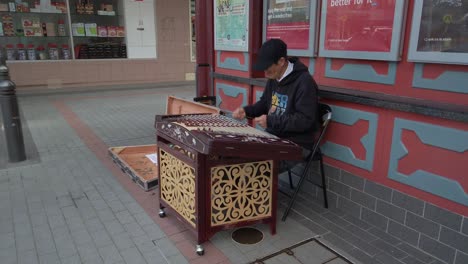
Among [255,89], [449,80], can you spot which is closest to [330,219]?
[449,80]

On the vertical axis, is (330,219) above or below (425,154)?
below

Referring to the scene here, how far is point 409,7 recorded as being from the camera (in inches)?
95.9

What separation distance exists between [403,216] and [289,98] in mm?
1214

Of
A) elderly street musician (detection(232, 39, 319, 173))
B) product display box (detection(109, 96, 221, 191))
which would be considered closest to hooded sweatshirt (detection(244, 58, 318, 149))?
elderly street musician (detection(232, 39, 319, 173))

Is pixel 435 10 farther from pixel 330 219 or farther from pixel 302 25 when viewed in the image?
pixel 330 219

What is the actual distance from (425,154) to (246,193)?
1242 millimetres

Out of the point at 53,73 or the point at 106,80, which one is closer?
the point at 53,73

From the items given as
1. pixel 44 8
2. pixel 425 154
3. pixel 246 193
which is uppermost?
pixel 44 8

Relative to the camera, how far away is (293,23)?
136 inches

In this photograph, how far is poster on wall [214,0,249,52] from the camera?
157 inches

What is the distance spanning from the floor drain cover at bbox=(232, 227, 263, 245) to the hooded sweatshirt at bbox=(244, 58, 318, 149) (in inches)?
30.8

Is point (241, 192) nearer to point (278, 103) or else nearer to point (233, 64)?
point (278, 103)

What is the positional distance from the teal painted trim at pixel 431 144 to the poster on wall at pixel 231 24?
2029 mm

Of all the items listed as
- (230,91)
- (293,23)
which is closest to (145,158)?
(230,91)
